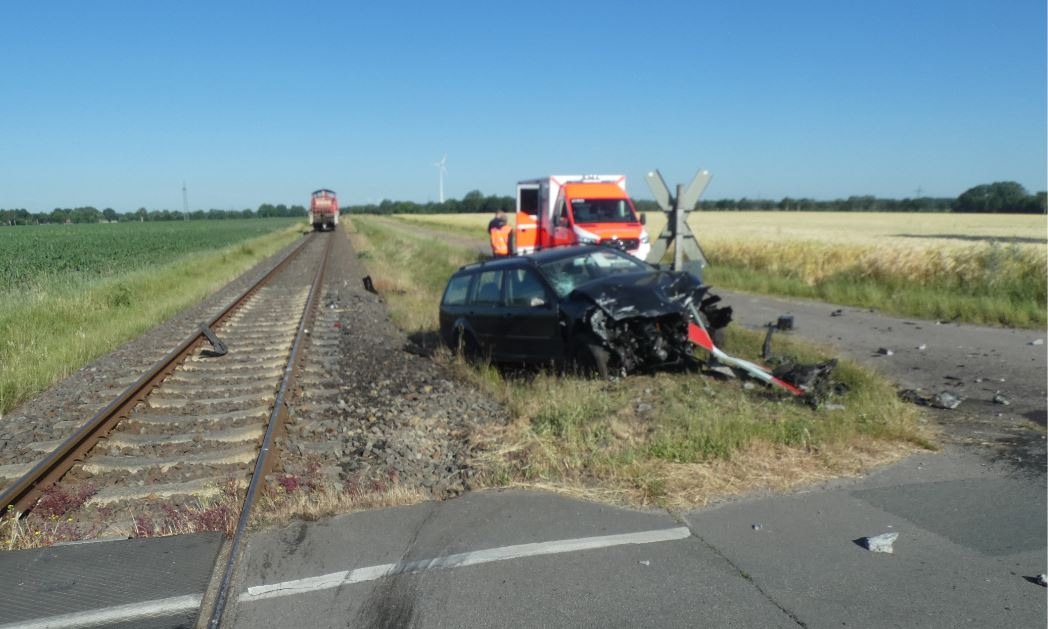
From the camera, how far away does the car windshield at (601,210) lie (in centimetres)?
2045

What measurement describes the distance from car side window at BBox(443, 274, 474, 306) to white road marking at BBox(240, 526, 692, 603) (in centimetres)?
632

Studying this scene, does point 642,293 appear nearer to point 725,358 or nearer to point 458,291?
point 725,358

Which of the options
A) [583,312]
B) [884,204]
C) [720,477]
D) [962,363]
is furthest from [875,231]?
[884,204]

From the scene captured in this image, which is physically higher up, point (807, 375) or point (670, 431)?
point (807, 375)

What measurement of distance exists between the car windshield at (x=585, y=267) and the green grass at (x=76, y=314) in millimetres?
6158

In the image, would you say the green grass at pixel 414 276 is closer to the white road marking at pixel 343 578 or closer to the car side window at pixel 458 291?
the car side window at pixel 458 291

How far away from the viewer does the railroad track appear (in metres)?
5.27

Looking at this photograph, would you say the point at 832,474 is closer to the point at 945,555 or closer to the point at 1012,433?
the point at 945,555

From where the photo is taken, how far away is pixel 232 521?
189 inches

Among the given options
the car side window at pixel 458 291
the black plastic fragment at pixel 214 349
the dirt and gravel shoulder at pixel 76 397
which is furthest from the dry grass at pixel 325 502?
the black plastic fragment at pixel 214 349

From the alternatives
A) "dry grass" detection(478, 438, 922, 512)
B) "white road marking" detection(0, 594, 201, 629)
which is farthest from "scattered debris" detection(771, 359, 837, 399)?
"white road marking" detection(0, 594, 201, 629)

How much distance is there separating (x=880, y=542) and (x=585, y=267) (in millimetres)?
5523

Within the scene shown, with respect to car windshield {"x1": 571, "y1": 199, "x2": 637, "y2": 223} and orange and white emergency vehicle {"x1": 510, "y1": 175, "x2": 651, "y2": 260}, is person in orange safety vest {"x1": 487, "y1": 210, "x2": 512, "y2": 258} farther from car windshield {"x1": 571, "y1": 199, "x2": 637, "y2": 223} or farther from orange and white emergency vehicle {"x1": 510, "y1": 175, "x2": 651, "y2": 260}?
car windshield {"x1": 571, "y1": 199, "x2": 637, "y2": 223}

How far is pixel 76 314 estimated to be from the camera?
46.5ft
